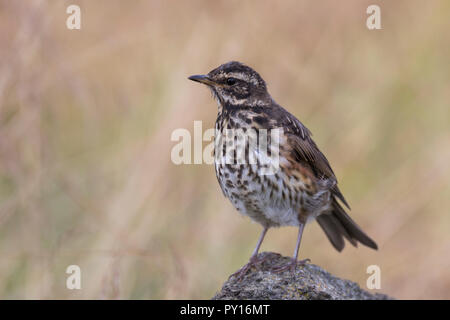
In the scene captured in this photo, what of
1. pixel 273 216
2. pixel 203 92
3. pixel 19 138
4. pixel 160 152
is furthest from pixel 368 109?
pixel 19 138

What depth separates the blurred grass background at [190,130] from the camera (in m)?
6.65

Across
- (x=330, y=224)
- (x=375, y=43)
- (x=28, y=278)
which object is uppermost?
(x=375, y=43)

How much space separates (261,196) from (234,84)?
95cm

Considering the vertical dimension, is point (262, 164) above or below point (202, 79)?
below


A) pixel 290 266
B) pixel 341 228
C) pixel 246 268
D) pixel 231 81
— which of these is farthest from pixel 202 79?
pixel 341 228

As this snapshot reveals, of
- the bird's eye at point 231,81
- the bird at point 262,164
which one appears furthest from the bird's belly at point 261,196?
the bird's eye at point 231,81

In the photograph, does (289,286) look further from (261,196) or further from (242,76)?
(242,76)

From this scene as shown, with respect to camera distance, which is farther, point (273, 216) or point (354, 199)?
point (354, 199)

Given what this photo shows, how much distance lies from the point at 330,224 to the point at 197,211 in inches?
80.7

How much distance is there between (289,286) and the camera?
4.91 meters

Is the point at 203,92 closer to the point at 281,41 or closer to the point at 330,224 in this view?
the point at 281,41

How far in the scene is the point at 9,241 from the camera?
7.06 m

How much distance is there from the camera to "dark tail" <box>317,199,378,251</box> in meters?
6.30

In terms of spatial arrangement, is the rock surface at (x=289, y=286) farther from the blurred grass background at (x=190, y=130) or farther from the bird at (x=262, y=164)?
the blurred grass background at (x=190, y=130)
